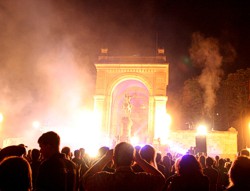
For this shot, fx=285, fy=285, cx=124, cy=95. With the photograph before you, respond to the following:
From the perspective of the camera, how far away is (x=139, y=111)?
3878 cm

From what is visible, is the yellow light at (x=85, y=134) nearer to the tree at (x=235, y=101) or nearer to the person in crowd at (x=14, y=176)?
the tree at (x=235, y=101)

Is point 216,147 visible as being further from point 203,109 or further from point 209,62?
point 209,62

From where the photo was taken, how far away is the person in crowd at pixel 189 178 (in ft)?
13.7

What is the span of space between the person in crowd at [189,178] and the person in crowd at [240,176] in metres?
0.65

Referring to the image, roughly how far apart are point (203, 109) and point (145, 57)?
12.7m

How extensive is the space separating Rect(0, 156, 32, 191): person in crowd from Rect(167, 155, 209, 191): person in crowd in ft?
6.77

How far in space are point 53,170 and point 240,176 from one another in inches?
98.3

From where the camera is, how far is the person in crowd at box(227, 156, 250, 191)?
3.58m

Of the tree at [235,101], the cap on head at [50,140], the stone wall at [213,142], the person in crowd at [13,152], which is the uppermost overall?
the tree at [235,101]

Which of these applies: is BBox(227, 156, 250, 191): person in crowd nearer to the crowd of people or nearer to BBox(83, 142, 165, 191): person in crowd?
the crowd of people

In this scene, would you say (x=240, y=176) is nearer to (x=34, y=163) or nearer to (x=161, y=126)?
(x=34, y=163)

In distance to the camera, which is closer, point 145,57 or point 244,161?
point 244,161

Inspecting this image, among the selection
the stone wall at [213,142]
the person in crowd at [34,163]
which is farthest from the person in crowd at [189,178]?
the stone wall at [213,142]

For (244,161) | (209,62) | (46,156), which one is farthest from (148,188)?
(209,62)
